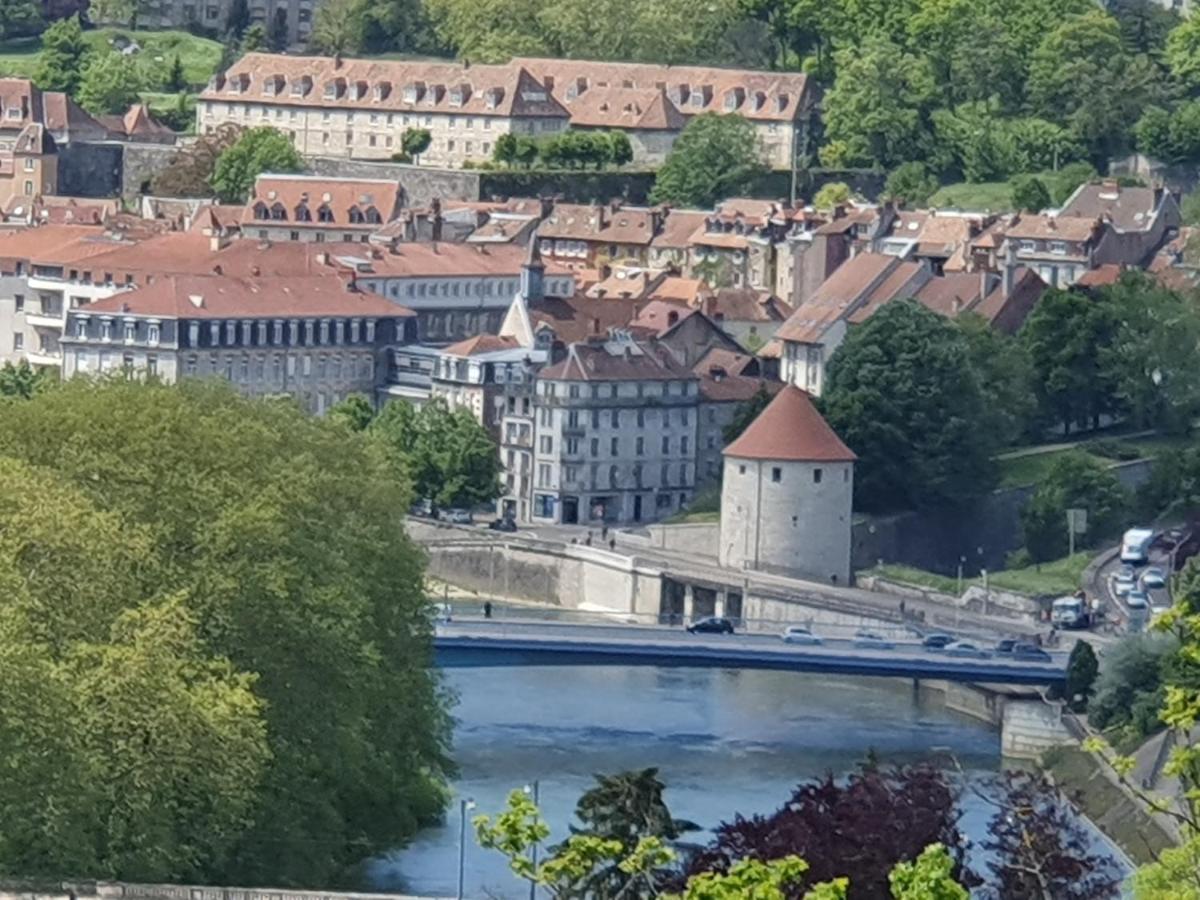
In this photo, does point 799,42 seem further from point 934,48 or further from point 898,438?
point 898,438

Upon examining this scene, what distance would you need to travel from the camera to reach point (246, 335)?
Result: 73688mm

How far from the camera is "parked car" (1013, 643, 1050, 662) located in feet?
180

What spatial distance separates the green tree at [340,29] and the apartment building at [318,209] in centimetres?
1602

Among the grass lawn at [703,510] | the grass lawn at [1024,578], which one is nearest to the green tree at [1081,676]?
the grass lawn at [1024,578]

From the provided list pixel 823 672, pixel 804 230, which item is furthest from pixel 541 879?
pixel 804 230

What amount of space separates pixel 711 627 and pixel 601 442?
41.6 feet

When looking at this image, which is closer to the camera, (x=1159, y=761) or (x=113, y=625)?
(x=113, y=625)

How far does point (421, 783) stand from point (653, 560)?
21470 mm

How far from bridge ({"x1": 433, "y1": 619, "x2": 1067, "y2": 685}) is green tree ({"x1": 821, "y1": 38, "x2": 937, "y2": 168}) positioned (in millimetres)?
37326

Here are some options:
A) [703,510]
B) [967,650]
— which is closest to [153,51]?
[703,510]

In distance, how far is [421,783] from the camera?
4325cm

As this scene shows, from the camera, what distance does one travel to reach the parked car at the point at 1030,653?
54844mm

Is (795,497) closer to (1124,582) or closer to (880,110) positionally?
(1124,582)

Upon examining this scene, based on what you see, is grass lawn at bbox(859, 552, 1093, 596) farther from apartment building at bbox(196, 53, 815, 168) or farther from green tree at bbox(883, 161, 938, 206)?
apartment building at bbox(196, 53, 815, 168)
